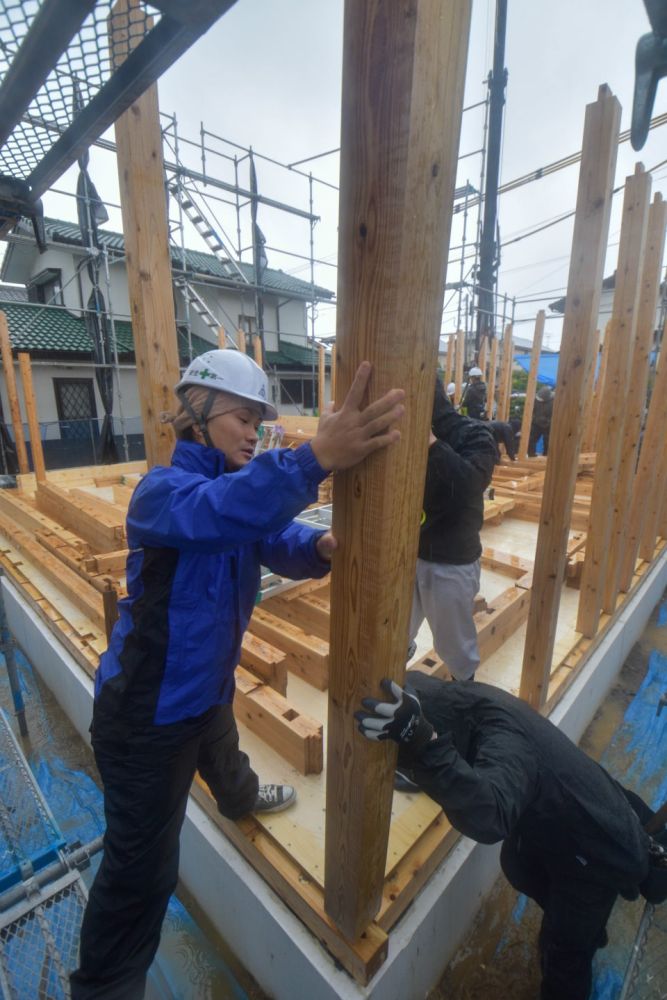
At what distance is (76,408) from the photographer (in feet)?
41.5

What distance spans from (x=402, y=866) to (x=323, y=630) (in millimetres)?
1567

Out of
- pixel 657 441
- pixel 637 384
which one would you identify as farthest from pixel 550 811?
pixel 657 441

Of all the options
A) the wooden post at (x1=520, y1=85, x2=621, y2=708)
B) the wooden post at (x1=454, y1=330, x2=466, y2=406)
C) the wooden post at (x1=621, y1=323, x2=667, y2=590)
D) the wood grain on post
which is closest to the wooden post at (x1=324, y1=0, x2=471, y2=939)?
the wooden post at (x1=520, y1=85, x2=621, y2=708)

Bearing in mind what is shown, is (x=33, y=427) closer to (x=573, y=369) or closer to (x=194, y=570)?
(x=194, y=570)

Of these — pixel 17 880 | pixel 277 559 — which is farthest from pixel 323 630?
pixel 17 880

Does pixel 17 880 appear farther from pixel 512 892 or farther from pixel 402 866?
pixel 512 892

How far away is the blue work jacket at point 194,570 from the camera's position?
1.17 m

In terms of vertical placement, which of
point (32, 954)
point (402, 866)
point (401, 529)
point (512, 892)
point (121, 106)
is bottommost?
point (512, 892)

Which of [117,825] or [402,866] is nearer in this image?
[117,825]

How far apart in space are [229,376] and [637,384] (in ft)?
11.4

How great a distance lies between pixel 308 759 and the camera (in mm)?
2334

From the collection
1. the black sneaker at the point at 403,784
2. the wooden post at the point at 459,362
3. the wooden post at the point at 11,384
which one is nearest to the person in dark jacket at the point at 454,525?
the black sneaker at the point at 403,784

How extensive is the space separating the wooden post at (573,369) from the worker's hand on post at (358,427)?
64.3 inches

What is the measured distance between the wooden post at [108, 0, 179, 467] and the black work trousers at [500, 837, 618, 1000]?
96.2 inches
